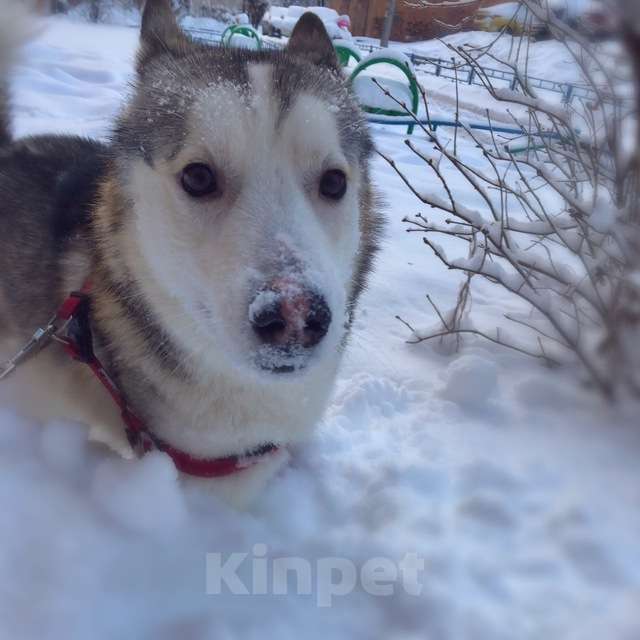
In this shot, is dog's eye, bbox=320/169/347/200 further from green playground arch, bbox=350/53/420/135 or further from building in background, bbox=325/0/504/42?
green playground arch, bbox=350/53/420/135

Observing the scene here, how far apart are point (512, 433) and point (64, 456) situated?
1.21 m

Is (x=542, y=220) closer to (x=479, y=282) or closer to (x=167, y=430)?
Answer: (x=479, y=282)

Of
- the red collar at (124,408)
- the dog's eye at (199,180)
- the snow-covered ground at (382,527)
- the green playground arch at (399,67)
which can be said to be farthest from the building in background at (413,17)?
the red collar at (124,408)

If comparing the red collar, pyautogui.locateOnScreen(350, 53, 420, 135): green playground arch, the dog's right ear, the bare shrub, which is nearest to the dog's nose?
the bare shrub

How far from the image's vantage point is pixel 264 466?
1.82 meters

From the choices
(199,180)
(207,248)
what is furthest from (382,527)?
(199,180)

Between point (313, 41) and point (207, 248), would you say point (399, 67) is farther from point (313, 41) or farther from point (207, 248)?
point (207, 248)

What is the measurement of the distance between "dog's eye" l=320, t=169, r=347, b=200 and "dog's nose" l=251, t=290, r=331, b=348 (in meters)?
0.48

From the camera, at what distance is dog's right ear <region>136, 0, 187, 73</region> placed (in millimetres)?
1903

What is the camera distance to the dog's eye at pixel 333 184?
1556 mm

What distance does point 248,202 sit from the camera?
138 centimetres

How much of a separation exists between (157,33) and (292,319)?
134 centimetres

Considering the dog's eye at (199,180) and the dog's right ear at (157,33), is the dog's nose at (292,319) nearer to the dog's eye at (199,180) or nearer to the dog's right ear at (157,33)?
the dog's eye at (199,180)

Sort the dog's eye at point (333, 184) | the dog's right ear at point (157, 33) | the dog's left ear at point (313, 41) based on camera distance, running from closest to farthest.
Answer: the dog's eye at point (333, 184) < the dog's right ear at point (157, 33) < the dog's left ear at point (313, 41)
